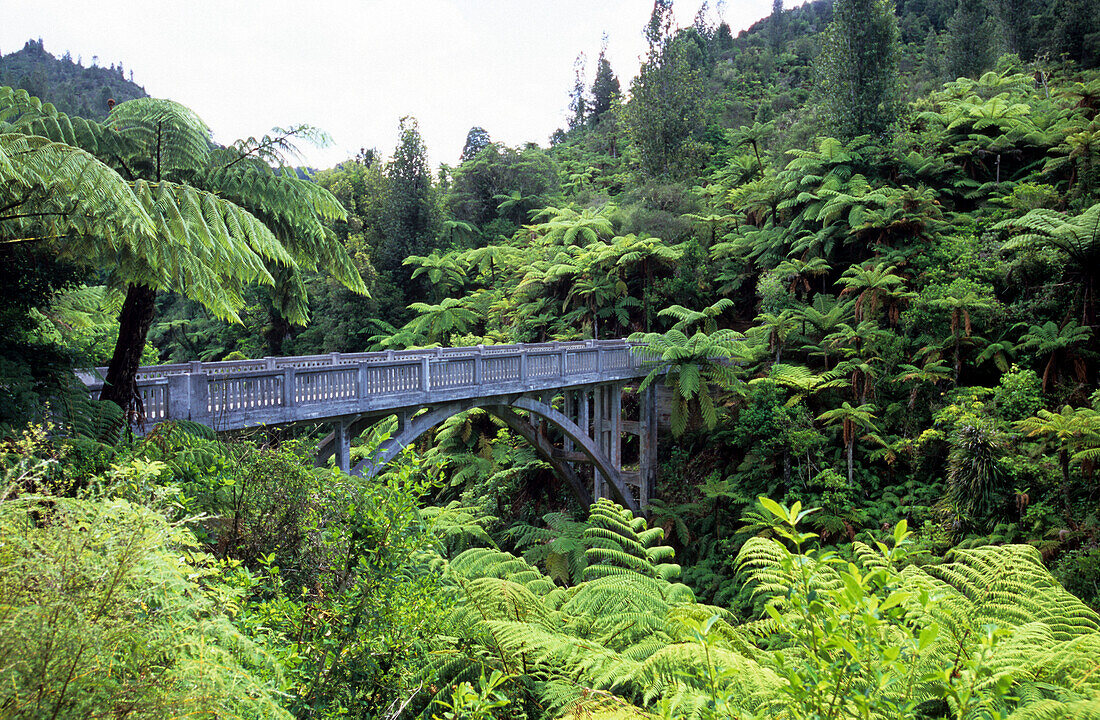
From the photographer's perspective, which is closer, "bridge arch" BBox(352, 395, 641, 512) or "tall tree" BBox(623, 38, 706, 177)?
"bridge arch" BBox(352, 395, 641, 512)

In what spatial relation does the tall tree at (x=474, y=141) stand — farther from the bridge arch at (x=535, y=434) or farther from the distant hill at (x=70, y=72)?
the distant hill at (x=70, y=72)

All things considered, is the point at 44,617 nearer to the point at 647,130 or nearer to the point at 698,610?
the point at 698,610

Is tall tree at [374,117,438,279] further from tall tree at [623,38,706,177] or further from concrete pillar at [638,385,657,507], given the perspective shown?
concrete pillar at [638,385,657,507]

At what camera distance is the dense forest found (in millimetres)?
1742

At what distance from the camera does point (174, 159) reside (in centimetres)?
566

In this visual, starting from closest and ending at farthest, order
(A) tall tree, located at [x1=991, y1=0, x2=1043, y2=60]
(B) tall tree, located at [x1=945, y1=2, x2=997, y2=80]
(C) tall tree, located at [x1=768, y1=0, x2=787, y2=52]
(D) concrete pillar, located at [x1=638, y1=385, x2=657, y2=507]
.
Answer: (D) concrete pillar, located at [x1=638, y1=385, x2=657, y2=507], (B) tall tree, located at [x1=945, y1=2, x2=997, y2=80], (A) tall tree, located at [x1=991, y1=0, x2=1043, y2=60], (C) tall tree, located at [x1=768, y1=0, x2=787, y2=52]

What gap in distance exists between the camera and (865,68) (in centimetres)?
1744

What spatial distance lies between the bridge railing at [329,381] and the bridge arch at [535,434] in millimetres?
315

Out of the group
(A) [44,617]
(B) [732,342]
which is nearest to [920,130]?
(B) [732,342]

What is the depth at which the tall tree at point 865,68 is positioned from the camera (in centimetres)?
1711

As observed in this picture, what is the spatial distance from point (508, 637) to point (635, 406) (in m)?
13.0

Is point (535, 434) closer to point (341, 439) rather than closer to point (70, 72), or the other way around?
point (341, 439)

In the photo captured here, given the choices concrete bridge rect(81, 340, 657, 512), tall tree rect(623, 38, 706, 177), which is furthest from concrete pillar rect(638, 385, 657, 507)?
tall tree rect(623, 38, 706, 177)

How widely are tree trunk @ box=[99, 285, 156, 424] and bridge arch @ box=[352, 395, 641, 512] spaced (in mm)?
2432
